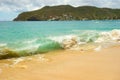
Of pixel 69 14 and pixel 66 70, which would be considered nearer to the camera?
pixel 66 70

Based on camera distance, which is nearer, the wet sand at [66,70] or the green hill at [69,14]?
the wet sand at [66,70]

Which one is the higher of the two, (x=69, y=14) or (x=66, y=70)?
(x=69, y=14)

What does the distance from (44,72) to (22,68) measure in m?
0.98

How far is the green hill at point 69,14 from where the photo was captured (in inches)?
5650

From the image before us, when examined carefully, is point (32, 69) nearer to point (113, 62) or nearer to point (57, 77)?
point (57, 77)

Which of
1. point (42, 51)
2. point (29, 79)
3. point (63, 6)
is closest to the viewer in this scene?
point (29, 79)

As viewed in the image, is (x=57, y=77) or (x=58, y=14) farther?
(x=58, y=14)

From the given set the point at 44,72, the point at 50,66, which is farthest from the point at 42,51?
the point at 44,72

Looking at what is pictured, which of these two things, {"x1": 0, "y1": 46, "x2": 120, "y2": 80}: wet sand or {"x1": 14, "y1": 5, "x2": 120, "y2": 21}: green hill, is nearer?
{"x1": 0, "y1": 46, "x2": 120, "y2": 80}: wet sand

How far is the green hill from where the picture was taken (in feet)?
→ 471

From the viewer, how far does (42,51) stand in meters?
11.7

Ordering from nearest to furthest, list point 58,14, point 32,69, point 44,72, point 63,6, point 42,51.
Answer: point 44,72
point 32,69
point 42,51
point 58,14
point 63,6

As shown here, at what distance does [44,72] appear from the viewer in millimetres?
6859

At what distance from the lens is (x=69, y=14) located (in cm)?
14675
